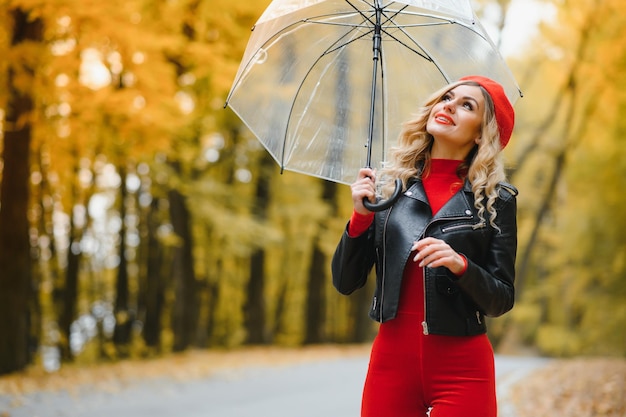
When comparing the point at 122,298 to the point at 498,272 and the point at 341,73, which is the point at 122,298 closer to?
the point at 341,73

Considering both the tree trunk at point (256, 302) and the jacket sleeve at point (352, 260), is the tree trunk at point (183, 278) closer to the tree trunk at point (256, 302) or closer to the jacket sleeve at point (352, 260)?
the tree trunk at point (256, 302)

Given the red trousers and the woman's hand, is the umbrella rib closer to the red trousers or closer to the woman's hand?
the red trousers

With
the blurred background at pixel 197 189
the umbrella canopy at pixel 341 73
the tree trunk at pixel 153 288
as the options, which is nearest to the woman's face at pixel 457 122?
the blurred background at pixel 197 189

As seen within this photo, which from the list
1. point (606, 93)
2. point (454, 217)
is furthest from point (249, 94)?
point (606, 93)

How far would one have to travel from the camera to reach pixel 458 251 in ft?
9.53

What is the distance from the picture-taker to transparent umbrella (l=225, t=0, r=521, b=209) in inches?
165

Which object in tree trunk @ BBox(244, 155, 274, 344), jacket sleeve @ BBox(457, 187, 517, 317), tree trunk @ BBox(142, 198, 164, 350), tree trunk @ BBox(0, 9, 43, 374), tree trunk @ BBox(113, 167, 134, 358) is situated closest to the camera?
jacket sleeve @ BBox(457, 187, 517, 317)

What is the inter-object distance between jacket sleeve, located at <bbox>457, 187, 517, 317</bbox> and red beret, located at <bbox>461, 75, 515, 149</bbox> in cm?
30

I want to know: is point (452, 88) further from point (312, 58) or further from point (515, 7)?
point (515, 7)

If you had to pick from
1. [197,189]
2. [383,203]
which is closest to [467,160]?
[383,203]

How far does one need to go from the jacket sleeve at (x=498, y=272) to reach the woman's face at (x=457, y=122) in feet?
0.91

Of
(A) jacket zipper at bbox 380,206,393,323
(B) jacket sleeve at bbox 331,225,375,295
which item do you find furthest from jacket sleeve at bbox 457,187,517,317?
(B) jacket sleeve at bbox 331,225,375,295

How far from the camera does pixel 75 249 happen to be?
20.5m

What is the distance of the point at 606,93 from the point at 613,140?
14.8ft
